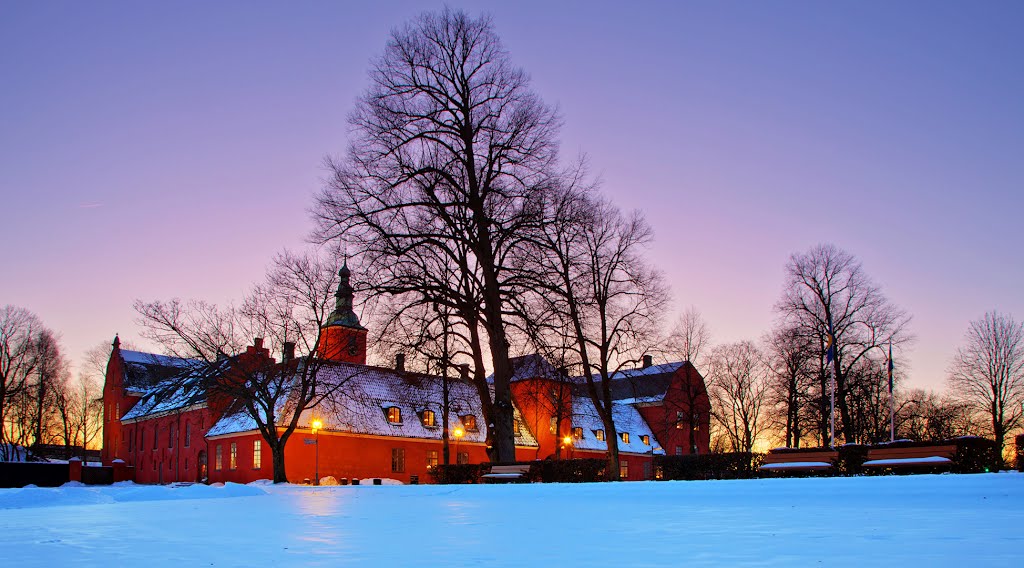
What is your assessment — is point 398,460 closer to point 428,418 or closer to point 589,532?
point 428,418

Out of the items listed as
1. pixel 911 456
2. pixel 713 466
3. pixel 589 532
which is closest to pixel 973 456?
pixel 911 456

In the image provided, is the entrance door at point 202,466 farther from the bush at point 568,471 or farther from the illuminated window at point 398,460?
Answer: the bush at point 568,471

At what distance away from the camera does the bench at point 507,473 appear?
83.4 ft

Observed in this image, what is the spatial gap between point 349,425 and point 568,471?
25.9 metres

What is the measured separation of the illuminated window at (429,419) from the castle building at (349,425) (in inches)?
2.7

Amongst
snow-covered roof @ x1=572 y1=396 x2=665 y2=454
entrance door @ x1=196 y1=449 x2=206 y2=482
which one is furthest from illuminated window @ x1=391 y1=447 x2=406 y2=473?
snow-covered roof @ x1=572 y1=396 x2=665 y2=454

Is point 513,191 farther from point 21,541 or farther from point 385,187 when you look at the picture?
point 21,541

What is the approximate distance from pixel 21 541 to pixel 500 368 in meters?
20.0

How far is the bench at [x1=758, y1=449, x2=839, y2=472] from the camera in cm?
2159

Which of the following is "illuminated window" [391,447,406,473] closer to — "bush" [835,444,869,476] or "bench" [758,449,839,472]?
"bench" [758,449,839,472]

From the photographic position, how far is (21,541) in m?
8.41

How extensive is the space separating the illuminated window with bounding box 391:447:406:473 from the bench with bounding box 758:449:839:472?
32.6m

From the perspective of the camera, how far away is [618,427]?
230 feet

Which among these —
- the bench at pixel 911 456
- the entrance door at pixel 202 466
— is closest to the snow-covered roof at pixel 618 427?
the entrance door at pixel 202 466
